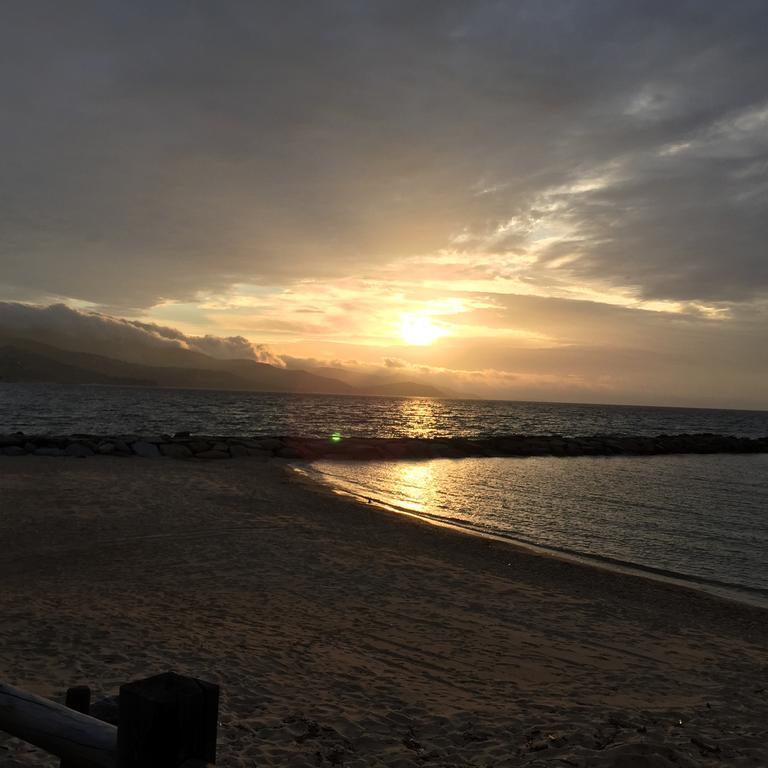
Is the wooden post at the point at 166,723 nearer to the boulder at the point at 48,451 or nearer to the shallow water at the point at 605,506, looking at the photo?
the shallow water at the point at 605,506

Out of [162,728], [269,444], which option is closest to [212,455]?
[269,444]

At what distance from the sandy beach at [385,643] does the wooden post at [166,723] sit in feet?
10.6

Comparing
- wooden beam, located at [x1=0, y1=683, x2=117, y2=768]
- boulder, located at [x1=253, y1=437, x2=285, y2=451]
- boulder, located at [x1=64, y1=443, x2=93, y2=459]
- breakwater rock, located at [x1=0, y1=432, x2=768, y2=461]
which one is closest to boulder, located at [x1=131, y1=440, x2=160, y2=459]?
breakwater rock, located at [x1=0, y1=432, x2=768, y2=461]

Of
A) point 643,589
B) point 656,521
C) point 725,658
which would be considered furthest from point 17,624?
point 656,521

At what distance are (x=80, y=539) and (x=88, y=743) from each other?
36.9 feet

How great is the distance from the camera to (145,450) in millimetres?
28312

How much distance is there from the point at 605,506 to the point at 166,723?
21.2m

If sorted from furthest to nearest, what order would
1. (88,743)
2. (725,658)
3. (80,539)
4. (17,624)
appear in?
(80,539) → (725,658) → (17,624) → (88,743)

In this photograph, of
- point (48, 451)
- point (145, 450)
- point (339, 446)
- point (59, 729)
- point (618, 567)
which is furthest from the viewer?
point (339, 446)

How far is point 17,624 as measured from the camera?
7609 mm

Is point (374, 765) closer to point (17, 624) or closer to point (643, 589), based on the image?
point (17, 624)

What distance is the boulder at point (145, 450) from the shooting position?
28.1 meters

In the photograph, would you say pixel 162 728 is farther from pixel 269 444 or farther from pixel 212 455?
pixel 269 444

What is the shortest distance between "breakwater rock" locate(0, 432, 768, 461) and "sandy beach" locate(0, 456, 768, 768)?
14.2 m
